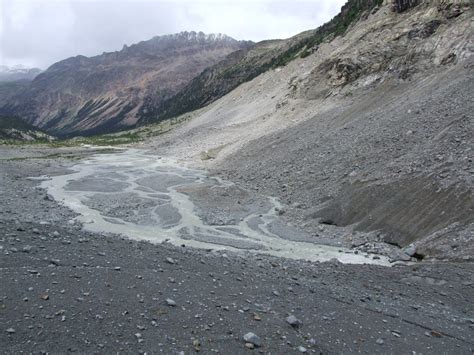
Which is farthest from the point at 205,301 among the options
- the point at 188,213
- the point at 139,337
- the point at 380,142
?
the point at 380,142

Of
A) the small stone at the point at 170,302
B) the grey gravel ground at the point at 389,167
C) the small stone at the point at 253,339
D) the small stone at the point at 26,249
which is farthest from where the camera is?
the grey gravel ground at the point at 389,167

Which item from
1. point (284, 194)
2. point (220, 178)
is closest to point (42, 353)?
point (284, 194)

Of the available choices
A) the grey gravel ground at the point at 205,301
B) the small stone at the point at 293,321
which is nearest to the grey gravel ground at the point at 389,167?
the grey gravel ground at the point at 205,301

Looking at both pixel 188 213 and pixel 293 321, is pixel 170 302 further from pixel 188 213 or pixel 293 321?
pixel 188 213

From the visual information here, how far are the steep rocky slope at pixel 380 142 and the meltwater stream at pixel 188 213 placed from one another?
1.96 meters

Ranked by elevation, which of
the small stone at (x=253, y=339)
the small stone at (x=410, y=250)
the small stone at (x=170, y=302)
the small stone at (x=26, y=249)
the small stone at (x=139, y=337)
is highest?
the small stone at (x=26, y=249)

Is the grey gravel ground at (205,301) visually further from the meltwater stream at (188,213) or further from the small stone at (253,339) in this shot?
the meltwater stream at (188,213)

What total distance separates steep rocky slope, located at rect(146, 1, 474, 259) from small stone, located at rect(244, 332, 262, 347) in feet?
35.8

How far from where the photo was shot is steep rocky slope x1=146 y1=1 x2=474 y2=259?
20547mm

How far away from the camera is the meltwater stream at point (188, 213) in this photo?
2109cm

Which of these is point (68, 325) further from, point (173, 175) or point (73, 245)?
point (173, 175)

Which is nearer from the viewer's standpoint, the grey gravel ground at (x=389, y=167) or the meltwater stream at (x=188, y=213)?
the grey gravel ground at (x=389, y=167)

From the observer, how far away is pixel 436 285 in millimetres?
14914

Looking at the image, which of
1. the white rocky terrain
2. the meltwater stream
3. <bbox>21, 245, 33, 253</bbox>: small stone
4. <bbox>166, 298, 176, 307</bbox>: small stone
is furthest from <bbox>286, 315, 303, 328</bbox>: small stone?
<bbox>21, 245, 33, 253</bbox>: small stone
